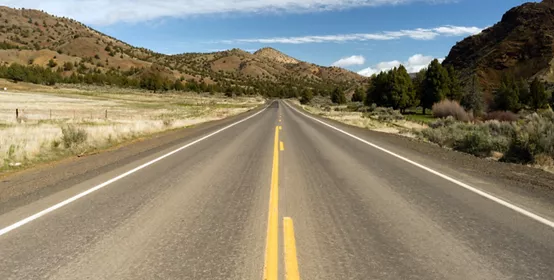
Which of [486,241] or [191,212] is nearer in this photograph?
[486,241]

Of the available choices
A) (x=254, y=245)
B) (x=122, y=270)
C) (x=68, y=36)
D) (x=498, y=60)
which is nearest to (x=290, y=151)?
(x=254, y=245)

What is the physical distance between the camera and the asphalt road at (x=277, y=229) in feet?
13.9

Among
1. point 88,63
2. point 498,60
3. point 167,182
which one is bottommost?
point 167,182

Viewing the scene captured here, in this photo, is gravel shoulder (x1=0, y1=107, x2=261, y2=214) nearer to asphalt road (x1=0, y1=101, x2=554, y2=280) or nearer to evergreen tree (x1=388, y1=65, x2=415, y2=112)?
asphalt road (x1=0, y1=101, x2=554, y2=280)

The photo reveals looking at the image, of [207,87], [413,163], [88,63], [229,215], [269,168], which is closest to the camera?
[229,215]

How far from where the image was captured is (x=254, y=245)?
4.92 metres

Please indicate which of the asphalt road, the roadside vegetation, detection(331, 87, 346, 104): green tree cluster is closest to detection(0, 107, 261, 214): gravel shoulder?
the asphalt road

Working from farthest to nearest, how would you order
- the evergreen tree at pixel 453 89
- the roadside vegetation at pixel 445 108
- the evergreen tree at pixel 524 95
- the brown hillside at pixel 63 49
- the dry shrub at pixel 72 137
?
the brown hillside at pixel 63 49, the evergreen tree at pixel 524 95, the evergreen tree at pixel 453 89, the roadside vegetation at pixel 445 108, the dry shrub at pixel 72 137

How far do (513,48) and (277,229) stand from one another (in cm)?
13916

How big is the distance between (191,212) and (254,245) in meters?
1.87

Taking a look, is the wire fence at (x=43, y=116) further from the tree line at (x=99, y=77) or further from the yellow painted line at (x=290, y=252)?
the tree line at (x=99, y=77)

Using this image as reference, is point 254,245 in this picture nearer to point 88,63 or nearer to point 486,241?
point 486,241

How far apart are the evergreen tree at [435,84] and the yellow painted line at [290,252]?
7679 cm

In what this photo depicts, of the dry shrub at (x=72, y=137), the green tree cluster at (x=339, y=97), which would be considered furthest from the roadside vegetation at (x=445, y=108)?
the green tree cluster at (x=339, y=97)
